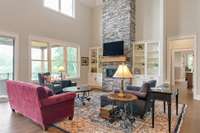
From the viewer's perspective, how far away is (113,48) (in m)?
8.39

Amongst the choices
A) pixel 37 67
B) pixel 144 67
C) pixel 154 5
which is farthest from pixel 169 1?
pixel 37 67

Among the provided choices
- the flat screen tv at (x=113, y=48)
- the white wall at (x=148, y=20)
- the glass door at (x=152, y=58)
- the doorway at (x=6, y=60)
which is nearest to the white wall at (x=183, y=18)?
the white wall at (x=148, y=20)

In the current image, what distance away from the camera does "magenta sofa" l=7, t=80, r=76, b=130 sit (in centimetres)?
328

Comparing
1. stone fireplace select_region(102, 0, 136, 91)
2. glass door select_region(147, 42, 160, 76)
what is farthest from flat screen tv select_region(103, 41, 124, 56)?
glass door select_region(147, 42, 160, 76)

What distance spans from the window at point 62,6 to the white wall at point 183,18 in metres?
5.00

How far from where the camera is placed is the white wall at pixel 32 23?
612 centimetres

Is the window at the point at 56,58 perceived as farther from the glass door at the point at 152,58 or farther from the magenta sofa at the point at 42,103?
the glass door at the point at 152,58

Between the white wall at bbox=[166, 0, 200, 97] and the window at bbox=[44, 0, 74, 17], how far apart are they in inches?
197

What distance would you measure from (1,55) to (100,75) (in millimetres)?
5102

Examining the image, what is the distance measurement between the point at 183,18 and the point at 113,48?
340 cm

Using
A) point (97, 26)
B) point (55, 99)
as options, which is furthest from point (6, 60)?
point (97, 26)

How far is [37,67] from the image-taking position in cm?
741

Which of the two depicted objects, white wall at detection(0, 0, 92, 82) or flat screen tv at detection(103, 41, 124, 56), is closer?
white wall at detection(0, 0, 92, 82)

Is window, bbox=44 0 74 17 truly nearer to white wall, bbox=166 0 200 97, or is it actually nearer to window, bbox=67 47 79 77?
window, bbox=67 47 79 77
